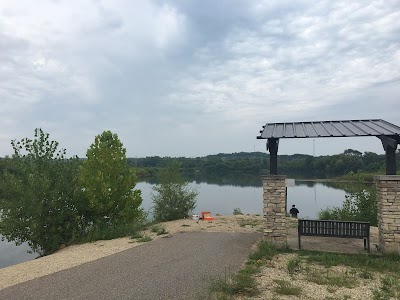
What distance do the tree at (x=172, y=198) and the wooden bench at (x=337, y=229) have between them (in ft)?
23.5

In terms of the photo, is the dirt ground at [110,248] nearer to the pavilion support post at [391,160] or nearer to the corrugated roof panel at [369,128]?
the pavilion support post at [391,160]

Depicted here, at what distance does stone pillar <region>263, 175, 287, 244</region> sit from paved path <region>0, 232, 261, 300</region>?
2.27 ft

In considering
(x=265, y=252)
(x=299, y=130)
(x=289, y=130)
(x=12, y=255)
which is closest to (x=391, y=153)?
(x=299, y=130)

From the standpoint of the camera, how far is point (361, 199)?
1215 cm

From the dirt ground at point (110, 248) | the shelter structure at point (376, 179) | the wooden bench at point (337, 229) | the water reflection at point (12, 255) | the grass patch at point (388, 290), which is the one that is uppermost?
the shelter structure at point (376, 179)

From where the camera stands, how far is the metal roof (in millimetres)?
7689

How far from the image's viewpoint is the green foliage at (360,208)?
463 inches

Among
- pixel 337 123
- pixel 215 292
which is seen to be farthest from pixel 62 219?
pixel 337 123

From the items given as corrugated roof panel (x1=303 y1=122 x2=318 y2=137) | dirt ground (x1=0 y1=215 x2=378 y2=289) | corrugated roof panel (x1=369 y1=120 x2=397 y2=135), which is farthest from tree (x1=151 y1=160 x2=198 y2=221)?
corrugated roof panel (x1=369 y1=120 x2=397 y2=135)

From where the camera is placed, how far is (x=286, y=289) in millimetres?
4859

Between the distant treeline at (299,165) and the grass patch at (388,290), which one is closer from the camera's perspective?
the grass patch at (388,290)

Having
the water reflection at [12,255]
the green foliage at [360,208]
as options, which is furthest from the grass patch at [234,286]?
the water reflection at [12,255]

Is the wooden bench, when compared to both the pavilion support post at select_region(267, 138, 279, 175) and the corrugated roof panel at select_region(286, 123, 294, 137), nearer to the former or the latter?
the pavilion support post at select_region(267, 138, 279, 175)

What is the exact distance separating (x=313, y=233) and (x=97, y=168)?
7.10m
